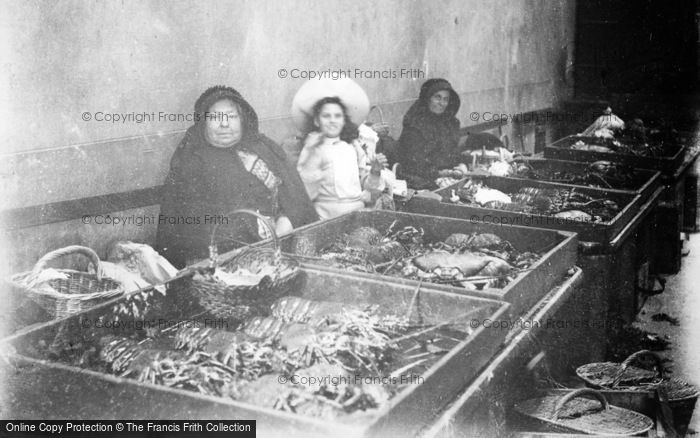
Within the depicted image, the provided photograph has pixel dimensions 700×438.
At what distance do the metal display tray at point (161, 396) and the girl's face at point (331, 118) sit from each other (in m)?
2.78

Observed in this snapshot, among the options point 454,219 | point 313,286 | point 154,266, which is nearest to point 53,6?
point 154,266

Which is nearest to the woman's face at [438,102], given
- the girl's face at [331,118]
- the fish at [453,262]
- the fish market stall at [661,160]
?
the fish market stall at [661,160]

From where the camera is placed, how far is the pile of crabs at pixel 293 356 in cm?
206

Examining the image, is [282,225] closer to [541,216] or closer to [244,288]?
[541,216]

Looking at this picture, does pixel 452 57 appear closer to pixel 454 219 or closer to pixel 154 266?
pixel 454 219

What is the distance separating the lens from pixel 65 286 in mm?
3271

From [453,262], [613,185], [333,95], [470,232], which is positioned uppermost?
[333,95]

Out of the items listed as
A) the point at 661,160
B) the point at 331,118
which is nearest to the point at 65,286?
the point at 331,118

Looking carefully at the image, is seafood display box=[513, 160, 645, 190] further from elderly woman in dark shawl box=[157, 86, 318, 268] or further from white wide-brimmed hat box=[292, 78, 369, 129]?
elderly woman in dark shawl box=[157, 86, 318, 268]

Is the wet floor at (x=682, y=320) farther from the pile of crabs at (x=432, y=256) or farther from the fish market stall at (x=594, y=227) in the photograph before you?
the pile of crabs at (x=432, y=256)

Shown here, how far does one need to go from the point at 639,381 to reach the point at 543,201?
5.92 ft

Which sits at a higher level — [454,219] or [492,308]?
[454,219]

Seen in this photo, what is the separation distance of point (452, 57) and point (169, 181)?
6214 millimetres

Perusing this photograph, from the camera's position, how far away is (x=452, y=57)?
383 inches
